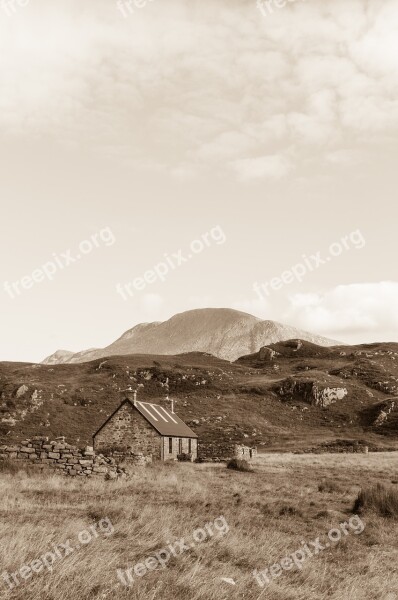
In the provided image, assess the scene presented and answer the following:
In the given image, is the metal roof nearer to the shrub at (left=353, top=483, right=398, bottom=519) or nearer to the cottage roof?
the cottage roof

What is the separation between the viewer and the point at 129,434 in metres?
45.0

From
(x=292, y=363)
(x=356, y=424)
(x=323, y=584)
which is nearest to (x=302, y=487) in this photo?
(x=323, y=584)

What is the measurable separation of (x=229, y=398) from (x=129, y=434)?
5795 centimetres

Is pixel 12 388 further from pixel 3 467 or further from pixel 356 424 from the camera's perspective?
pixel 3 467

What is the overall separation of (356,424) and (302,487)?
74.7m

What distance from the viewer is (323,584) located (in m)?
7.81

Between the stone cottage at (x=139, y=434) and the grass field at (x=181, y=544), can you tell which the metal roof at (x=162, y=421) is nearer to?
the stone cottage at (x=139, y=434)

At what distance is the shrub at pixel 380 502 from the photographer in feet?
47.1

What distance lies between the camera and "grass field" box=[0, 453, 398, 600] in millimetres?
6672

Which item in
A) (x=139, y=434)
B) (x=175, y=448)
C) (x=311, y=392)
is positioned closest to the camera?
(x=139, y=434)

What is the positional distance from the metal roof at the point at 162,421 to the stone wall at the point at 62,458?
22.6m

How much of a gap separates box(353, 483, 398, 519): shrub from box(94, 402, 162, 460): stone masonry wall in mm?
29823

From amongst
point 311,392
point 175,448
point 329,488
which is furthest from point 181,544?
point 311,392

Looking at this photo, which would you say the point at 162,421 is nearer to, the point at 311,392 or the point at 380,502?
the point at 380,502
